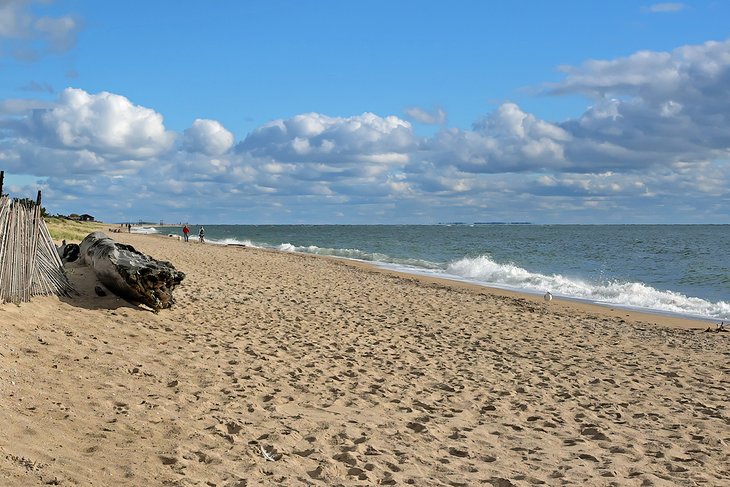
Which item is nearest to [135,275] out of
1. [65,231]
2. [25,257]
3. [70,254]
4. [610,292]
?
[25,257]

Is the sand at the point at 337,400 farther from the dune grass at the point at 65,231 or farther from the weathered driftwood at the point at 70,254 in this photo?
the dune grass at the point at 65,231

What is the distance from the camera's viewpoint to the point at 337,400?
25.4 ft

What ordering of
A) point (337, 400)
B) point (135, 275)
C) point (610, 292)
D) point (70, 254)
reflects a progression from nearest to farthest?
point (337, 400) < point (135, 275) < point (70, 254) < point (610, 292)

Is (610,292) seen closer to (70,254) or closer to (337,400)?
(337,400)

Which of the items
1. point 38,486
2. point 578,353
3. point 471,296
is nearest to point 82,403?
point 38,486

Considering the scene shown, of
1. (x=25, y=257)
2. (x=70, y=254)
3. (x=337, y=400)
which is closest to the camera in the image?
(x=337, y=400)

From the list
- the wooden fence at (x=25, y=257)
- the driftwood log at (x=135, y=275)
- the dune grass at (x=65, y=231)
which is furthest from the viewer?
the dune grass at (x=65, y=231)

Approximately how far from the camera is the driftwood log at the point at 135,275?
10.9 metres

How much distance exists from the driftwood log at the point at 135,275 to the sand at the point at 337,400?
30 cm

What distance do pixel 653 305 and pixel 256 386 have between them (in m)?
16.9

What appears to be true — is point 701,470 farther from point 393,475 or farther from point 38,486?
point 38,486

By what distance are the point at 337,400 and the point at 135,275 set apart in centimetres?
497

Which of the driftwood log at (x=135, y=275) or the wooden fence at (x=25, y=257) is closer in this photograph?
the wooden fence at (x=25, y=257)

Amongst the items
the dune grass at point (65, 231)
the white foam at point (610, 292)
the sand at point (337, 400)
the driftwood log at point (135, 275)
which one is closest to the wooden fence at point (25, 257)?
the sand at point (337, 400)
